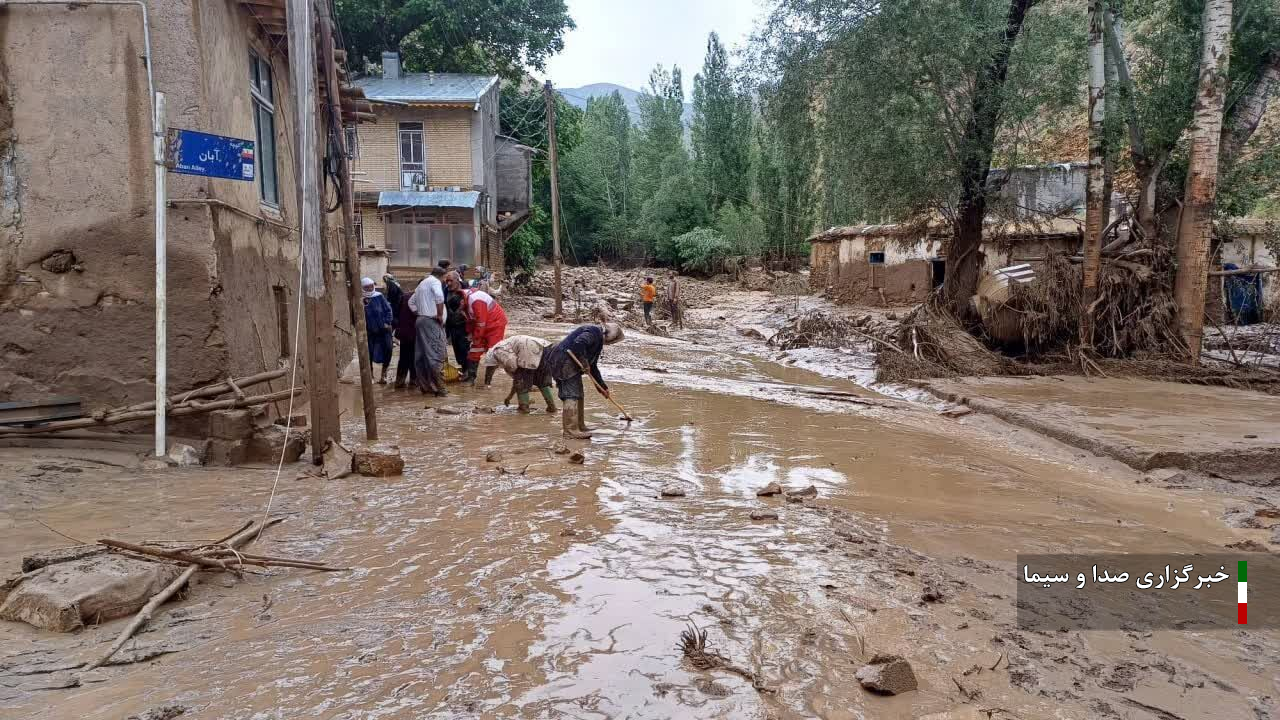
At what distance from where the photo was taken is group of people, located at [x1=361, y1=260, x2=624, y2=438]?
8242mm

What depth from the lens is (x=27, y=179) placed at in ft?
20.9

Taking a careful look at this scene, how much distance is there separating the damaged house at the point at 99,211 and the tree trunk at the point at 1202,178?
44.2 feet

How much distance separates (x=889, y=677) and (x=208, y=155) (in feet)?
19.3

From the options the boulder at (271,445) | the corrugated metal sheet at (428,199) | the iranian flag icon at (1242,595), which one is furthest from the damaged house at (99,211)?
the corrugated metal sheet at (428,199)

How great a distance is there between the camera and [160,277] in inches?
237

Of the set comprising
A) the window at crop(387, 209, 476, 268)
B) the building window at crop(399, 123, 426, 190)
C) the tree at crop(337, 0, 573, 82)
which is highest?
the tree at crop(337, 0, 573, 82)

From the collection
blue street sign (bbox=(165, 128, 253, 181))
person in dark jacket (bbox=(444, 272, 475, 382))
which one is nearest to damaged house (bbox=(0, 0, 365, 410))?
blue street sign (bbox=(165, 128, 253, 181))

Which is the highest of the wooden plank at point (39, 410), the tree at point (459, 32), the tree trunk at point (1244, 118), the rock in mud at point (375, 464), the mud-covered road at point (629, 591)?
the tree at point (459, 32)

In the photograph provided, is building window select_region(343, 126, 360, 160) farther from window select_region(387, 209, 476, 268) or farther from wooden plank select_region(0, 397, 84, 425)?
wooden plank select_region(0, 397, 84, 425)

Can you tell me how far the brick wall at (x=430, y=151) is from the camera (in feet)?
84.5

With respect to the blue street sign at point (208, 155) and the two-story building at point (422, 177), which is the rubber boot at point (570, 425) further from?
the two-story building at point (422, 177)

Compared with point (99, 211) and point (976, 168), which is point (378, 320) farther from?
point (976, 168)

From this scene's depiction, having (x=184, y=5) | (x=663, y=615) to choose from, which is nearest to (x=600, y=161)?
(x=184, y=5)

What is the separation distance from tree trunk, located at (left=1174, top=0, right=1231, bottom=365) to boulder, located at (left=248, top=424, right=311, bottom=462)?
1361cm
